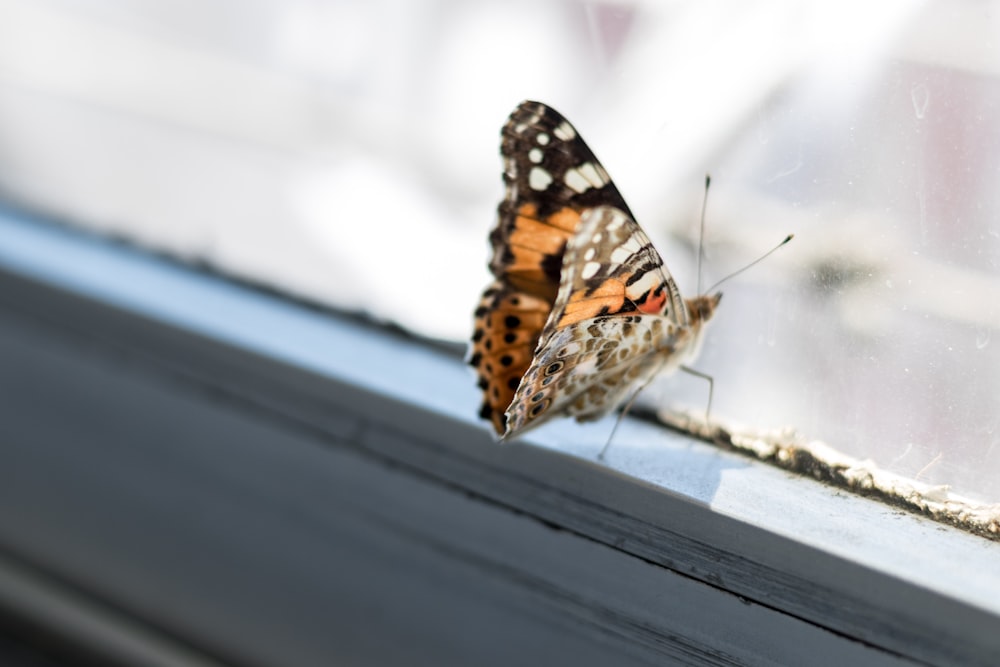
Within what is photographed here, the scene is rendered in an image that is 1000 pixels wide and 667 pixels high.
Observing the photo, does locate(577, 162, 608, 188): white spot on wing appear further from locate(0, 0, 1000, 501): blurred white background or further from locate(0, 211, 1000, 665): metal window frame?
locate(0, 211, 1000, 665): metal window frame

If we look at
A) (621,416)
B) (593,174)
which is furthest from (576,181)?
(621,416)

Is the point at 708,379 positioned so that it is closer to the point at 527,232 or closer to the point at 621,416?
the point at 621,416

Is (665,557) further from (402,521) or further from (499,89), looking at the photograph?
(499,89)

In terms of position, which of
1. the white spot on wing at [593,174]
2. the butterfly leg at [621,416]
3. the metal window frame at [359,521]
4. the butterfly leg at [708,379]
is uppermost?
the white spot on wing at [593,174]

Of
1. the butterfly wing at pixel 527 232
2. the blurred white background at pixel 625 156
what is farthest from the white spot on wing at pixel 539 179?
the blurred white background at pixel 625 156

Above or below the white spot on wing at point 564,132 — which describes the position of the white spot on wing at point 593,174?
below

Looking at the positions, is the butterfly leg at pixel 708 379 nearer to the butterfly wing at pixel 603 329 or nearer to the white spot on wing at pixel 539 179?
the butterfly wing at pixel 603 329

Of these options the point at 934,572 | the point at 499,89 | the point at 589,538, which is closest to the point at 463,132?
the point at 499,89
